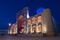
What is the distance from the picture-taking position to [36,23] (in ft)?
140

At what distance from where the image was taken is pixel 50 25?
35.1 m

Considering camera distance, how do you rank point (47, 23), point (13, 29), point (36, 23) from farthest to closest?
point (13, 29), point (36, 23), point (47, 23)

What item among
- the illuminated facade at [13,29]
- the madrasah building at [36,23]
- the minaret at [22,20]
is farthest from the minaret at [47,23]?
the illuminated facade at [13,29]

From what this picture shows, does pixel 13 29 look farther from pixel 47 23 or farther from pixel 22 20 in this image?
pixel 47 23

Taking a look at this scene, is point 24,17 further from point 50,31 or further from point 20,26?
point 50,31

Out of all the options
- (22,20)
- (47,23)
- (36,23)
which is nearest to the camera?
(47,23)

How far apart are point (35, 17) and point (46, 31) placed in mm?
10148

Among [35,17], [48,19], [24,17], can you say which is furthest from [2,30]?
[48,19]

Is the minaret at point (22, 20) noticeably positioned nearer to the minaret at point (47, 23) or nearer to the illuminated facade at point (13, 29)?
the illuminated facade at point (13, 29)

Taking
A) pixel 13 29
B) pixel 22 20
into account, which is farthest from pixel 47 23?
pixel 13 29

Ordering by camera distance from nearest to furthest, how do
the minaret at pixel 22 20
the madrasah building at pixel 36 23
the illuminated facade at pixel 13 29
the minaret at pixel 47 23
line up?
the minaret at pixel 47 23
the madrasah building at pixel 36 23
the minaret at pixel 22 20
the illuminated facade at pixel 13 29

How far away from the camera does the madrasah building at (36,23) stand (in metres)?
35.0

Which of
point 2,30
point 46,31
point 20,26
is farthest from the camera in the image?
point 2,30

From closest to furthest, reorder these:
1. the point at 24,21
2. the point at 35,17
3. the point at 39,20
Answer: the point at 39,20 < the point at 35,17 < the point at 24,21
